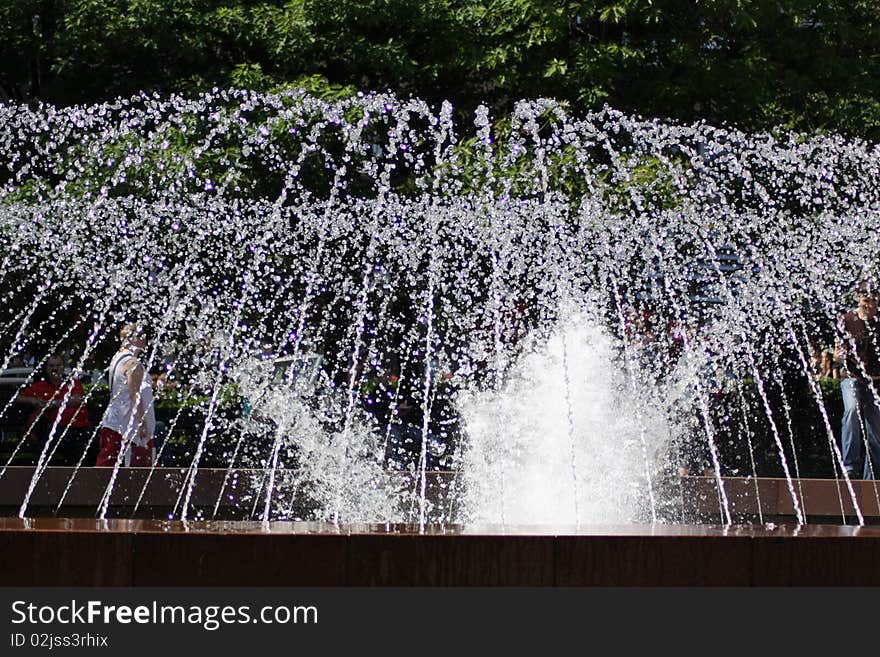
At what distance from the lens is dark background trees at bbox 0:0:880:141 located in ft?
41.9

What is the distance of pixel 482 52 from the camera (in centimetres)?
1288

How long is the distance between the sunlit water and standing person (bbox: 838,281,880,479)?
1.24 meters

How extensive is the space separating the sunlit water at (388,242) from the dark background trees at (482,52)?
58 cm

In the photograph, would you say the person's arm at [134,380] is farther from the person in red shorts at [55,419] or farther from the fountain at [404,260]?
the person in red shorts at [55,419]

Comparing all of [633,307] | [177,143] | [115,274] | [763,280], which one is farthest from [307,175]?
[763,280]

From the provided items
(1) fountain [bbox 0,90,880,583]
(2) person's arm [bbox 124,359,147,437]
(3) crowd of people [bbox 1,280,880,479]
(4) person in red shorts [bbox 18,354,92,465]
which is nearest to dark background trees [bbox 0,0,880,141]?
(1) fountain [bbox 0,90,880,583]

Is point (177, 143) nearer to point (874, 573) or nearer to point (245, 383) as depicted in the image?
point (245, 383)

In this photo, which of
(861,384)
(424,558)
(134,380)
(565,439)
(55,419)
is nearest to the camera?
(424,558)

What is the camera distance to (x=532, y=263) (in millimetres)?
13016

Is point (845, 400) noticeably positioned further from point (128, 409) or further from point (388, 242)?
point (128, 409)

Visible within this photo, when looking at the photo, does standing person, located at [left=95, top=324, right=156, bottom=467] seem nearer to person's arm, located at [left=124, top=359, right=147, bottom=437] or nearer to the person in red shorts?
person's arm, located at [left=124, top=359, right=147, bottom=437]

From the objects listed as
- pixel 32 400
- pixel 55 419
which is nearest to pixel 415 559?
pixel 55 419

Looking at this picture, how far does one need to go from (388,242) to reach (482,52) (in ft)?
A: 7.53

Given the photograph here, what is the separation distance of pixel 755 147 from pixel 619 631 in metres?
9.26
